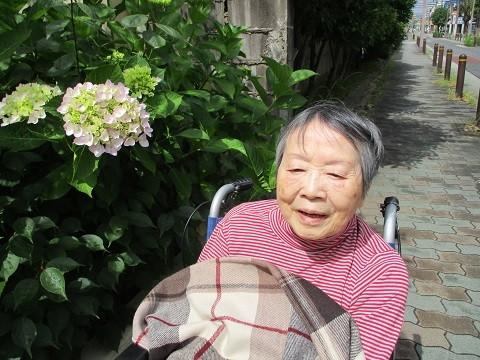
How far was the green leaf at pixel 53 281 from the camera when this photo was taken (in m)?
1.47

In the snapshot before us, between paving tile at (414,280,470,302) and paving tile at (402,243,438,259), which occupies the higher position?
paving tile at (414,280,470,302)

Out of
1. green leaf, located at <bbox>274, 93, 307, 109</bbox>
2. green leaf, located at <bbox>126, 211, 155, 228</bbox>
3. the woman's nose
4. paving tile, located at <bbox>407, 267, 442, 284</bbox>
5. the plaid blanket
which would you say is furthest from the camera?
paving tile, located at <bbox>407, 267, 442, 284</bbox>

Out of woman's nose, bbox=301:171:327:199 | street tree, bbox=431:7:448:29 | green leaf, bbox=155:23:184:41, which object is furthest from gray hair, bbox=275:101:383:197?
street tree, bbox=431:7:448:29

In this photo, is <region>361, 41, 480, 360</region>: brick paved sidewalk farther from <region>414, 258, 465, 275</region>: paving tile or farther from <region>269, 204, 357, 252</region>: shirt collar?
<region>269, 204, 357, 252</region>: shirt collar

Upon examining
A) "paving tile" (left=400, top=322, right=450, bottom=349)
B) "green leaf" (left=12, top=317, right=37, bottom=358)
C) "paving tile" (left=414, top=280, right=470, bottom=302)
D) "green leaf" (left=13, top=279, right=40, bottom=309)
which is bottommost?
"paving tile" (left=414, top=280, right=470, bottom=302)

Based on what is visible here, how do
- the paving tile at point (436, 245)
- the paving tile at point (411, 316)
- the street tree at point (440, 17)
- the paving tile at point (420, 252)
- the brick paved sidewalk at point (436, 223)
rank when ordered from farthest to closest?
the street tree at point (440, 17) < the paving tile at point (436, 245) < the paving tile at point (420, 252) < the paving tile at point (411, 316) < the brick paved sidewalk at point (436, 223)

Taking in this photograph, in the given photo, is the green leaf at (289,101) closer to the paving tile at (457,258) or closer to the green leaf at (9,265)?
the green leaf at (9,265)

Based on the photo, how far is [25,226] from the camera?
152cm

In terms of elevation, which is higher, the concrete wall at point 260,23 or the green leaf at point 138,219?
the concrete wall at point 260,23

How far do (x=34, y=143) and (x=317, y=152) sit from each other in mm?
902

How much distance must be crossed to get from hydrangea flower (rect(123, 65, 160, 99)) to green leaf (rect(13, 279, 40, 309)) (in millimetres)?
709

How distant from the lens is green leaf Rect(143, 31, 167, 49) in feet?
6.14

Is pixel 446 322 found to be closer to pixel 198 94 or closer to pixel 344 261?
pixel 344 261

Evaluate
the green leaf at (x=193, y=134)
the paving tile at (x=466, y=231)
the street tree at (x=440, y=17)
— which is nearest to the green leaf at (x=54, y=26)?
the green leaf at (x=193, y=134)
